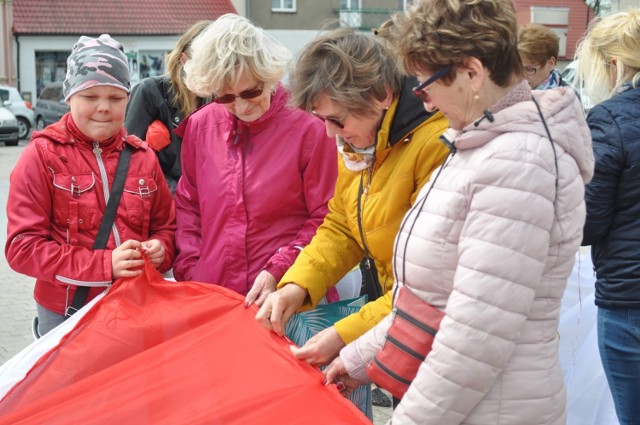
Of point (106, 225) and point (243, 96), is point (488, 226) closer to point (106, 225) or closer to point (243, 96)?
point (243, 96)

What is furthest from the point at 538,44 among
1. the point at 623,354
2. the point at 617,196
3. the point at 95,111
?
the point at 95,111

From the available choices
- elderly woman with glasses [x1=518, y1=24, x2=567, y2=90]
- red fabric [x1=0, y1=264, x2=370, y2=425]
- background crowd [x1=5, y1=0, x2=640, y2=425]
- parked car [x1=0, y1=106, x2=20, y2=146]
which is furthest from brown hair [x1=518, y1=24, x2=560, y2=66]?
parked car [x1=0, y1=106, x2=20, y2=146]

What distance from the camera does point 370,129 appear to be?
98.0 inches

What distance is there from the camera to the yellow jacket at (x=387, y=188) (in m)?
2.44

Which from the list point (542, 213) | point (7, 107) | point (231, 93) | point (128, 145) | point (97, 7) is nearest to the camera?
point (542, 213)

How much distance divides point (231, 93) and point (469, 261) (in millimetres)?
1408

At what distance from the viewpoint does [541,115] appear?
190 centimetres

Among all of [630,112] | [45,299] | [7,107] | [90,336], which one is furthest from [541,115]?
[7,107]

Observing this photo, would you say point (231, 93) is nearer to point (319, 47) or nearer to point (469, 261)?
point (319, 47)

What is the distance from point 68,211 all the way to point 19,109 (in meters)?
24.6

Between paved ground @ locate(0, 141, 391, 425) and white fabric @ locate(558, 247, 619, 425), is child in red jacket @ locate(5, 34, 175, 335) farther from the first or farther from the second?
paved ground @ locate(0, 141, 391, 425)

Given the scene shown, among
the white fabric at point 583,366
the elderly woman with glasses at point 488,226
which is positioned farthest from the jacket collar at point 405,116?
the white fabric at point 583,366

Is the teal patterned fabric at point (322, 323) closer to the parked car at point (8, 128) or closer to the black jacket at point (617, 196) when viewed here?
the black jacket at point (617, 196)

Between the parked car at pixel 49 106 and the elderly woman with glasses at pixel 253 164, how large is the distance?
24008mm
